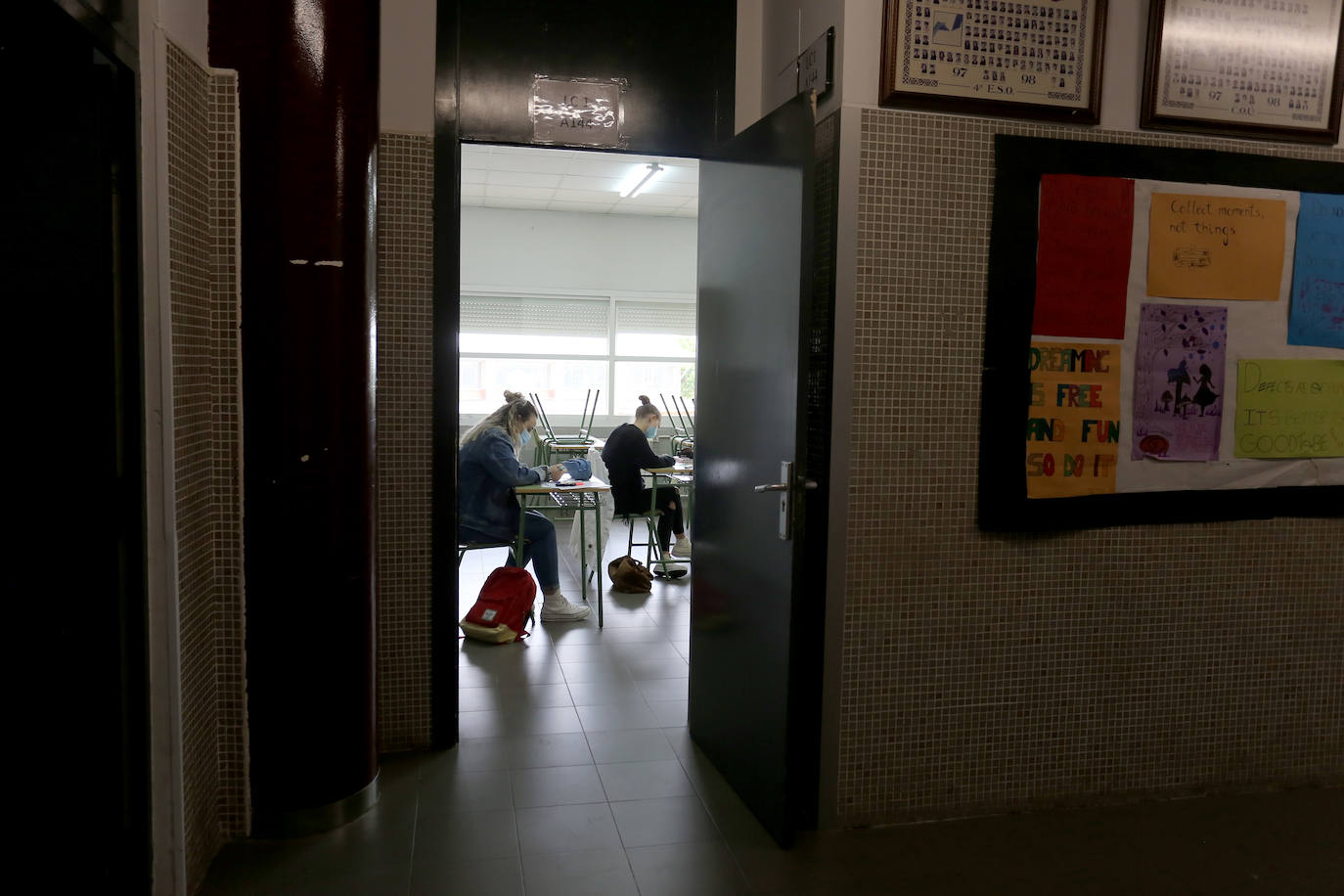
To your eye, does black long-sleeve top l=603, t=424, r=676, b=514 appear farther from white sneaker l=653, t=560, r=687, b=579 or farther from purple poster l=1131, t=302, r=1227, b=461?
purple poster l=1131, t=302, r=1227, b=461

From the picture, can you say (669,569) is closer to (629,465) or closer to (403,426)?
(629,465)

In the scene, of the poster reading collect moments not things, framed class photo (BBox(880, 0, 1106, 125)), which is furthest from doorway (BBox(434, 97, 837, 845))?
the poster reading collect moments not things

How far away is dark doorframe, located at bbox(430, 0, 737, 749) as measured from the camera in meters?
2.88

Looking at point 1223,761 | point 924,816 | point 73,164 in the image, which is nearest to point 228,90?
point 73,164

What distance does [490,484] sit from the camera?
182 inches

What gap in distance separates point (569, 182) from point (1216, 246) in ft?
18.7

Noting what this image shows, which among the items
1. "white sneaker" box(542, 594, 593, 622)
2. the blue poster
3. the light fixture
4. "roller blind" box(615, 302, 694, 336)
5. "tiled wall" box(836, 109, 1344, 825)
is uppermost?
the light fixture

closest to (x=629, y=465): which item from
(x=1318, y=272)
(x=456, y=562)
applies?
(x=456, y=562)

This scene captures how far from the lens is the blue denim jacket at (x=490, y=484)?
181 inches

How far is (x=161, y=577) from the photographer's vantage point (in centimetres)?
204

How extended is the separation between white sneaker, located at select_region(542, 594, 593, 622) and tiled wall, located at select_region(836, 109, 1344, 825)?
2279 mm

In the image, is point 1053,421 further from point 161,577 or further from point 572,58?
point 161,577

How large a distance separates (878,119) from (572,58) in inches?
39.5

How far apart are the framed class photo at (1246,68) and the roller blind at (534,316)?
22.5 feet
